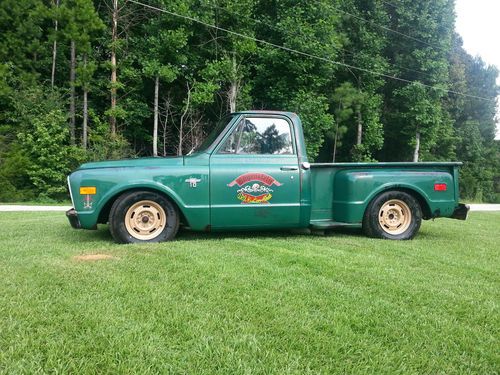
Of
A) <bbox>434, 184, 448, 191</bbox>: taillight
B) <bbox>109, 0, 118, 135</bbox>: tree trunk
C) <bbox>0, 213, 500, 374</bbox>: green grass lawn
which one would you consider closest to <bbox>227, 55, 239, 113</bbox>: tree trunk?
<bbox>109, 0, 118, 135</bbox>: tree trunk

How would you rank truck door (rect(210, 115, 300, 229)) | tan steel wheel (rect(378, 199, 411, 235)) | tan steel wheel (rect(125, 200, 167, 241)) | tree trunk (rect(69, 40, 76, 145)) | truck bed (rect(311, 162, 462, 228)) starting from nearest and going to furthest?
tan steel wheel (rect(125, 200, 167, 241)) < truck door (rect(210, 115, 300, 229)) < truck bed (rect(311, 162, 462, 228)) < tan steel wheel (rect(378, 199, 411, 235)) < tree trunk (rect(69, 40, 76, 145))

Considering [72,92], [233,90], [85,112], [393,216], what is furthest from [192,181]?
[233,90]

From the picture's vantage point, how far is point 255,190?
536 cm

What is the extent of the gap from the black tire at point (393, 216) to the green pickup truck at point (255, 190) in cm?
1

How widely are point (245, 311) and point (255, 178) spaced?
2748mm

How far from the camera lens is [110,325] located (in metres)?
2.49

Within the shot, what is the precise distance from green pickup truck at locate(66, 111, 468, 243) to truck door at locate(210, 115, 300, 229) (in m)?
0.01

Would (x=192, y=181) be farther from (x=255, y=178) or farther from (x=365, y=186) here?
(x=365, y=186)

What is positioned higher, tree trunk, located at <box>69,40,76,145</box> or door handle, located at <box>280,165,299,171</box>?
tree trunk, located at <box>69,40,76,145</box>

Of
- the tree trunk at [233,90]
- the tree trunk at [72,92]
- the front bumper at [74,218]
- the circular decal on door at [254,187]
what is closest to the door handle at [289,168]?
the circular decal on door at [254,187]

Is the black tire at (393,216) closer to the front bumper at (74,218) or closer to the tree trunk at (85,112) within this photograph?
the front bumper at (74,218)

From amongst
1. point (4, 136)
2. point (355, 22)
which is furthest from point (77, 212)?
point (355, 22)

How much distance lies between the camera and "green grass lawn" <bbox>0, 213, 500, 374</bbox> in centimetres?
218

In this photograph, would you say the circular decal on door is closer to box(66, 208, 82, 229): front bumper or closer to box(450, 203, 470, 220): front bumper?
box(66, 208, 82, 229): front bumper
